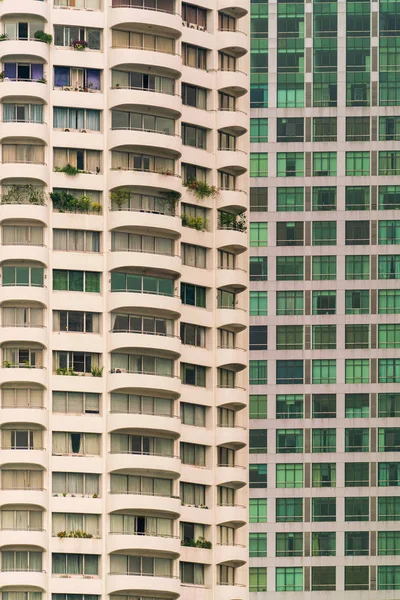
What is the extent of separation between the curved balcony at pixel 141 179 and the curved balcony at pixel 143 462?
22.2m

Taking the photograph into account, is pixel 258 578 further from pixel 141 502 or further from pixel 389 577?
pixel 141 502

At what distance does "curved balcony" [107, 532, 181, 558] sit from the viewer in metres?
172

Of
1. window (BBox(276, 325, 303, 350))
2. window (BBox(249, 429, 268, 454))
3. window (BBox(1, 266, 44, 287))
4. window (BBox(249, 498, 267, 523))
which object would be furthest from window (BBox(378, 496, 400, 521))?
window (BBox(1, 266, 44, 287))

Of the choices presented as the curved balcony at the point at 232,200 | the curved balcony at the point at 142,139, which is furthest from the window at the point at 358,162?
the curved balcony at the point at 142,139

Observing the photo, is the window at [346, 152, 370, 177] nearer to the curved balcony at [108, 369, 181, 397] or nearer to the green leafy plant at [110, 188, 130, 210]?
the green leafy plant at [110, 188, 130, 210]

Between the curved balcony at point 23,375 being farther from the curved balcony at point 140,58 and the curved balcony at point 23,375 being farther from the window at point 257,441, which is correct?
the curved balcony at point 140,58

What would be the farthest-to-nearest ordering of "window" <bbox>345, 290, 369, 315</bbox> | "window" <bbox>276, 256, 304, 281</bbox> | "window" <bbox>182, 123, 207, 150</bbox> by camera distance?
1. "window" <bbox>276, 256, 304, 281</bbox>
2. "window" <bbox>345, 290, 369, 315</bbox>
3. "window" <bbox>182, 123, 207, 150</bbox>

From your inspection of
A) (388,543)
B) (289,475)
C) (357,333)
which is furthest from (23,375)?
(388,543)

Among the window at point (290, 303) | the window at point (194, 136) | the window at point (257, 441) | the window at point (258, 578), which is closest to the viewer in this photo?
the window at point (194, 136)

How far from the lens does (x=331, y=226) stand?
7603 inches

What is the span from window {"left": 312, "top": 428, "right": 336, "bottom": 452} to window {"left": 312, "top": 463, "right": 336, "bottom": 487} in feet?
4.62

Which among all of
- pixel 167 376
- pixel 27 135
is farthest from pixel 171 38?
pixel 167 376

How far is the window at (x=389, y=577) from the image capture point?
18775 cm

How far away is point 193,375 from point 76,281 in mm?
13468
